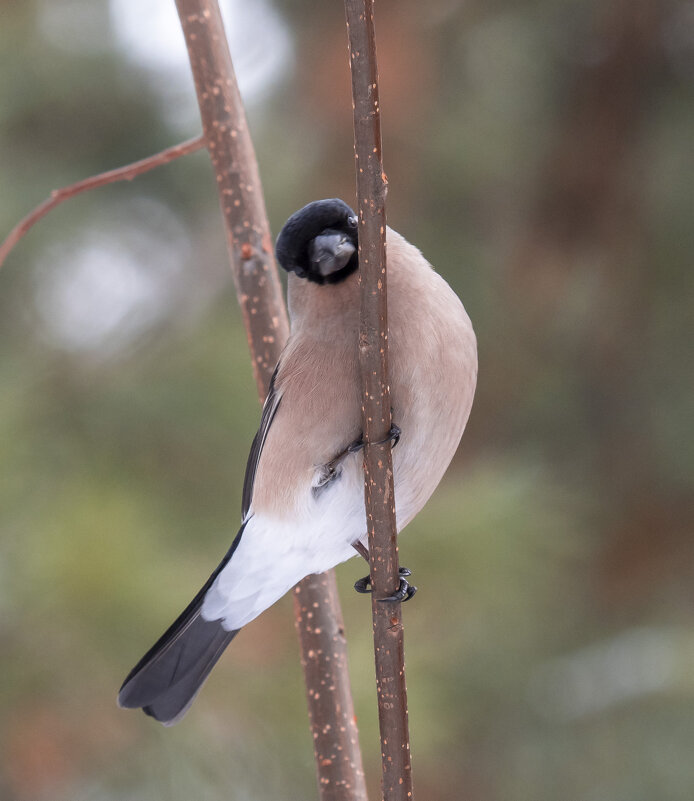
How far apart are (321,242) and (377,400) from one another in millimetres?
262

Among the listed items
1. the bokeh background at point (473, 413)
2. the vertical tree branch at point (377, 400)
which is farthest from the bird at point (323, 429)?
the bokeh background at point (473, 413)

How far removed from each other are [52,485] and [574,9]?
127cm

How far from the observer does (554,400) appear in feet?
5.92

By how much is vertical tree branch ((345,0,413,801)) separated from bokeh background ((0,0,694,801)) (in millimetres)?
600

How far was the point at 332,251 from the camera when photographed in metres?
0.85

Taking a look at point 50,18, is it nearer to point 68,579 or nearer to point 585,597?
point 68,579

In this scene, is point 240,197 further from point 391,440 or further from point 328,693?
point 328,693

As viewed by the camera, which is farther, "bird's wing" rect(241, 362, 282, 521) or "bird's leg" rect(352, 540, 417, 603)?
"bird's wing" rect(241, 362, 282, 521)

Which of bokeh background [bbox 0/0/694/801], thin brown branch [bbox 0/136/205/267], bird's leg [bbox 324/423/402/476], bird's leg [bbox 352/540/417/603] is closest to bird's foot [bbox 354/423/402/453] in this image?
bird's leg [bbox 324/423/402/476]

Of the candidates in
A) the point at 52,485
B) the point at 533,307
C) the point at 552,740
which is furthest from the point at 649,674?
the point at 52,485

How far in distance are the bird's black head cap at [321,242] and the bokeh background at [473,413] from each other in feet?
1.88

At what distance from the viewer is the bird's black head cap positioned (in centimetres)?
86

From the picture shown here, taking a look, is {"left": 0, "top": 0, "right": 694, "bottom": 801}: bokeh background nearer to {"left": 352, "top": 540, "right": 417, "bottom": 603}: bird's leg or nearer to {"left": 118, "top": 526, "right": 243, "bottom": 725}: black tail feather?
{"left": 118, "top": 526, "right": 243, "bottom": 725}: black tail feather

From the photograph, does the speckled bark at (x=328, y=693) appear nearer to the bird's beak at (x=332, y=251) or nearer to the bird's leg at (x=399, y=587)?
the bird's leg at (x=399, y=587)
